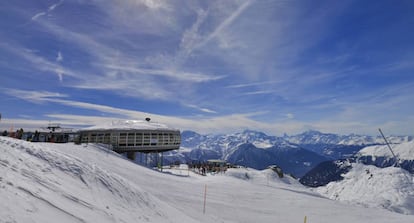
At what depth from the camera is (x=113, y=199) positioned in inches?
520

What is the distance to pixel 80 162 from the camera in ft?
50.9

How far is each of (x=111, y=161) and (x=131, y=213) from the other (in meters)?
16.6

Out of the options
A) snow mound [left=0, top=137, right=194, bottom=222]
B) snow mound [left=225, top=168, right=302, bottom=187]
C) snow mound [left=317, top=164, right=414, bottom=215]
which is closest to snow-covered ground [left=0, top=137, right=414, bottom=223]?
snow mound [left=0, top=137, right=194, bottom=222]

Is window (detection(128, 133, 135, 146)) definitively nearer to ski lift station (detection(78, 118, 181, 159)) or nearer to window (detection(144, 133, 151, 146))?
ski lift station (detection(78, 118, 181, 159))

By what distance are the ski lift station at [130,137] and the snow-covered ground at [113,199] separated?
39.9 ft

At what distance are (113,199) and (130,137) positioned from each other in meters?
29.1

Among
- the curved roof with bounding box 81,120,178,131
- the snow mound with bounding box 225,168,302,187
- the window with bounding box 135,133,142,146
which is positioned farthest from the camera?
the snow mound with bounding box 225,168,302,187

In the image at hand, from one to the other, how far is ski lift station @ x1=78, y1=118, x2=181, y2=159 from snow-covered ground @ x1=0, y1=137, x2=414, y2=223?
39.9 ft

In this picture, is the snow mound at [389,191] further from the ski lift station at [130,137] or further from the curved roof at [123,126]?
the curved roof at [123,126]

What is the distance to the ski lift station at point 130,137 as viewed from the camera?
40781 mm

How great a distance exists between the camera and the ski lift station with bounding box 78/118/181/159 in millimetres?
40781

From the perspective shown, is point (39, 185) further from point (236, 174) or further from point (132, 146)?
point (236, 174)

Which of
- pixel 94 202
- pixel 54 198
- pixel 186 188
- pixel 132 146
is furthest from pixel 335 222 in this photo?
pixel 132 146

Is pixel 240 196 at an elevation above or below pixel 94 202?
below
